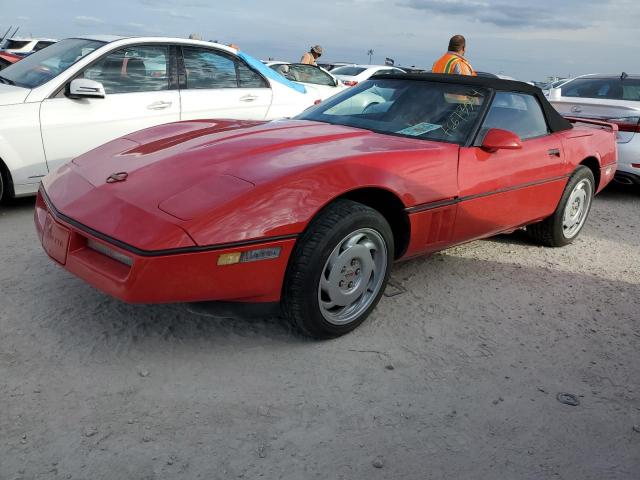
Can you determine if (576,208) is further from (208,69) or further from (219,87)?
(208,69)

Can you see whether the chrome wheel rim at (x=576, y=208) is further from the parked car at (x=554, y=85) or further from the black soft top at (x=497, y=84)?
the parked car at (x=554, y=85)

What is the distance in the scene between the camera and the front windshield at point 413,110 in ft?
11.1

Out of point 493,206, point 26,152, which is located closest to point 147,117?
point 26,152

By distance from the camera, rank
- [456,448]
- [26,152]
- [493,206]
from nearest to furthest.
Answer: [456,448], [493,206], [26,152]

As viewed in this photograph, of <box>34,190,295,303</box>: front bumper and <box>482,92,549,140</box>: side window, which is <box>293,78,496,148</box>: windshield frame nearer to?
<box>482,92,549,140</box>: side window

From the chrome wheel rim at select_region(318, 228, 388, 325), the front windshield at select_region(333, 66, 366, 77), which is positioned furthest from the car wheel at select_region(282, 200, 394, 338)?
the front windshield at select_region(333, 66, 366, 77)

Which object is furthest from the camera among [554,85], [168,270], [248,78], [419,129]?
[554,85]

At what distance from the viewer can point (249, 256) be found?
2.38 meters

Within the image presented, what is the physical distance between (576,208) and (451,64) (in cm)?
206

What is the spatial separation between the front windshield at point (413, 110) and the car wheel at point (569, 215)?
3.85 ft

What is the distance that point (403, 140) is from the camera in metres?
3.21

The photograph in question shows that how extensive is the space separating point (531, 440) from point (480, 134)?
1.83 meters

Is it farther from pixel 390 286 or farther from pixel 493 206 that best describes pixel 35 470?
pixel 493 206

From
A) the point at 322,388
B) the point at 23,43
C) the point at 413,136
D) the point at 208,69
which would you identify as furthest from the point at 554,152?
the point at 23,43
